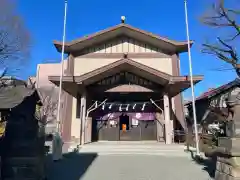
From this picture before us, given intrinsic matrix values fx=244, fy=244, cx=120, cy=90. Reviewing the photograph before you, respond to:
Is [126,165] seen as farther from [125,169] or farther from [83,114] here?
[83,114]

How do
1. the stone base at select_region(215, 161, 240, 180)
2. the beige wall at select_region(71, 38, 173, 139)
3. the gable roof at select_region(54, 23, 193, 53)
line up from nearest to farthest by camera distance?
1. the stone base at select_region(215, 161, 240, 180)
2. the gable roof at select_region(54, 23, 193, 53)
3. the beige wall at select_region(71, 38, 173, 139)

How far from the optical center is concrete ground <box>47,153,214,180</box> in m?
8.25

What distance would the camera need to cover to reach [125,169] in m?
9.40

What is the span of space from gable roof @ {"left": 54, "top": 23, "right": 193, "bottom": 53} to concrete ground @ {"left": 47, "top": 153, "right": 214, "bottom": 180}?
29.3 feet

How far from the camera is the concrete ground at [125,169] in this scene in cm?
825

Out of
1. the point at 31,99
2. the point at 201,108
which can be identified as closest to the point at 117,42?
the point at 201,108

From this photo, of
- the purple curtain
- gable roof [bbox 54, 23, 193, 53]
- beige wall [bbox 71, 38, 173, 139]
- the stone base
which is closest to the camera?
the stone base

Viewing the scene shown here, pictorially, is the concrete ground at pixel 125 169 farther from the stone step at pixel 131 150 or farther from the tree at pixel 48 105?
the tree at pixel 48 105

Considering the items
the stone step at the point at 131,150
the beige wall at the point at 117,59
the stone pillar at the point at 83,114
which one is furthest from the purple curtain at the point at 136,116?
the stone step at the point at 131,150

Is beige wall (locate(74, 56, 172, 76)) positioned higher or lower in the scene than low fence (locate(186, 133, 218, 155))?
higher

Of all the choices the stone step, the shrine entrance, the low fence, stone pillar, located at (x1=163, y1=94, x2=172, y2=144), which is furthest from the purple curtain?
the stone step

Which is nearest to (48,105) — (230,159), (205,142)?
(205,142)

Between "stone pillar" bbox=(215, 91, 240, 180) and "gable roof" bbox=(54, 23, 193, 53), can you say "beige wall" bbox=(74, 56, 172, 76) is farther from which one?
"stone pillar" bbox=(215, 91, 240, 180)

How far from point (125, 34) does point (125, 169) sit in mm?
11857
